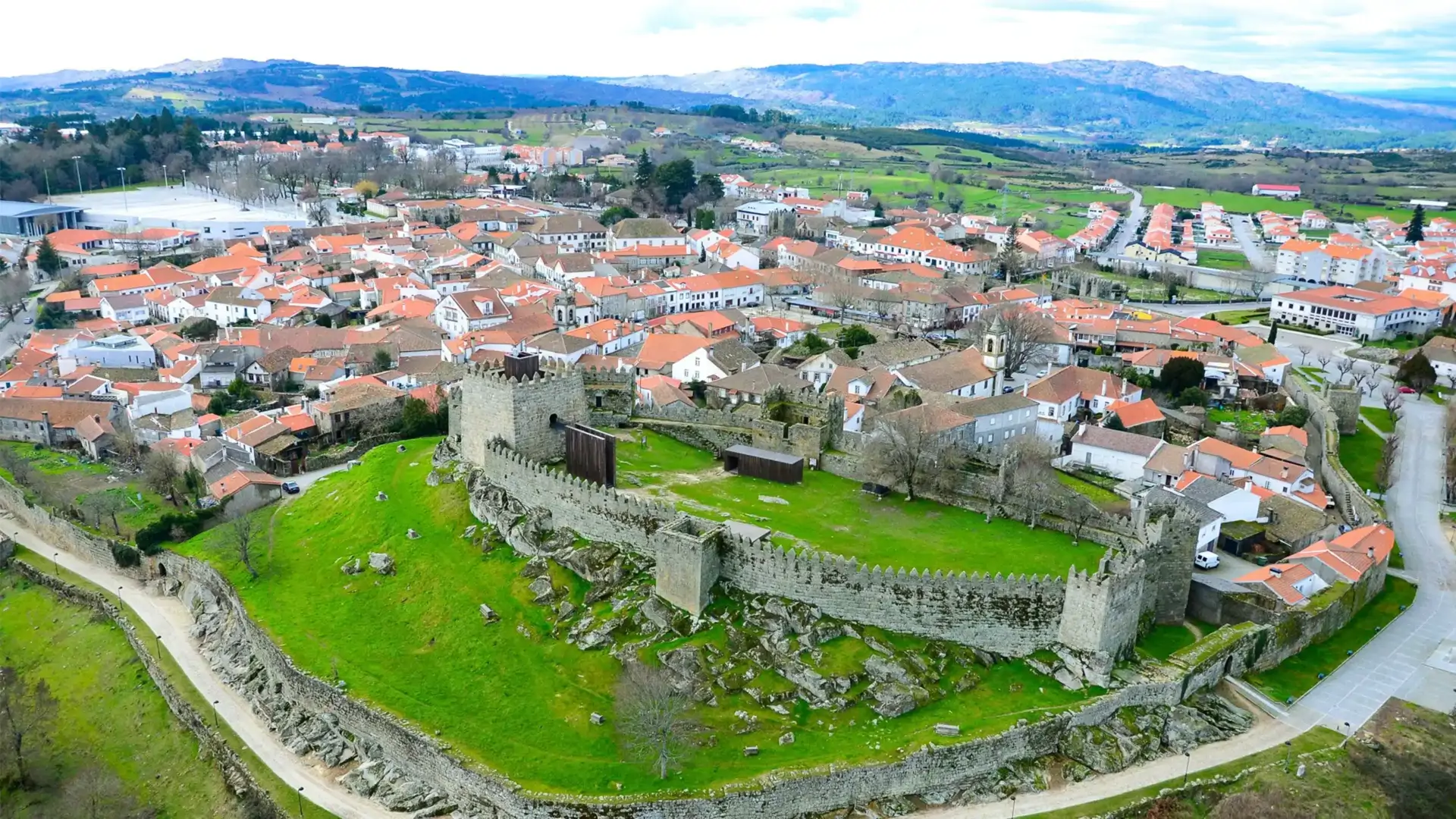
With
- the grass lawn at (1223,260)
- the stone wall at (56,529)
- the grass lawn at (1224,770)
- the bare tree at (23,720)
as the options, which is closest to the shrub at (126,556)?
the stone wall at (56,529)

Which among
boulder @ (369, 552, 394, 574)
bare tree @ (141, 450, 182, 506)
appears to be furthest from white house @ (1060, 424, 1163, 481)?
bare tree @ (141, 450, 182, 506)

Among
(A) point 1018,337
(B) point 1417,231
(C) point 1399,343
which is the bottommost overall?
(C) point 1399,343

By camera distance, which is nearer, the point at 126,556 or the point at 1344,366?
the point at 126,556

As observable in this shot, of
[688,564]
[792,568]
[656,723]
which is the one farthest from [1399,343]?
[656,723]

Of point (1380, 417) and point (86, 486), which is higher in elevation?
point (1380, 417)

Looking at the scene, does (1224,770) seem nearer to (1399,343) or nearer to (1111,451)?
(1111,451)

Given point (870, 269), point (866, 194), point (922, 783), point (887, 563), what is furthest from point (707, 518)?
point (866, 194)

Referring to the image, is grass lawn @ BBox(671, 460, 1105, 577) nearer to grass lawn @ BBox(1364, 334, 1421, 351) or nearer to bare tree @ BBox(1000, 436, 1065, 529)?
bare tree @ BBox(1000, 436, 1065, 529)

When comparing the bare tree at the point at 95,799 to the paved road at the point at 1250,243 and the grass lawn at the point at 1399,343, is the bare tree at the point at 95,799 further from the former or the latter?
the paved road at the point at 1250,243
